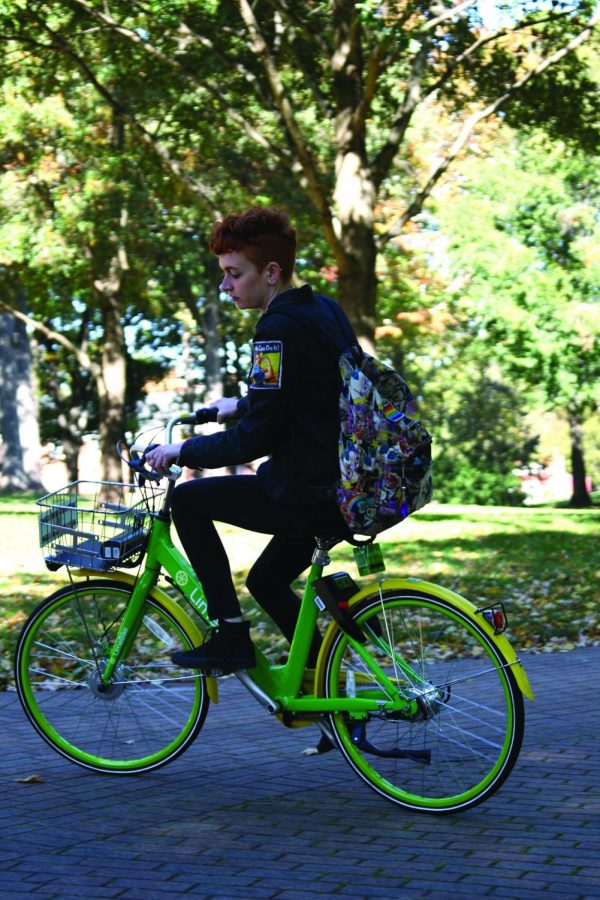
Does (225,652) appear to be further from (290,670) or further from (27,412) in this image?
(27,412)

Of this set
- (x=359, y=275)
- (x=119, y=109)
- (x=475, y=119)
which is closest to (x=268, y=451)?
(x=359, y=275)

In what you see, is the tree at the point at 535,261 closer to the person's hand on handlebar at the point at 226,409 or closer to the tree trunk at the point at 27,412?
the tree trunk at the point at 27,412

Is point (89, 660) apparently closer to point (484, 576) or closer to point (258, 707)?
point (258, 707)

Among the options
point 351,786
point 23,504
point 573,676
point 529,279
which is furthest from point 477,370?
point 351,786

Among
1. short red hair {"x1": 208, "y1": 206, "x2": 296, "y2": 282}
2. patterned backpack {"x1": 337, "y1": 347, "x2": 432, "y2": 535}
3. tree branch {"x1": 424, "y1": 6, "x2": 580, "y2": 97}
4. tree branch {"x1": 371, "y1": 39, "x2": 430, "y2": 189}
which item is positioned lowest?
patterned backpack {"x1": 337, "y1": 347, "x2": 432, "y2": 535}

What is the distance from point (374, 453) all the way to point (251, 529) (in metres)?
0.69

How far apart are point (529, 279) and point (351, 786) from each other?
28379 millimetres

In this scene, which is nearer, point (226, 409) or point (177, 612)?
point (226, 409)

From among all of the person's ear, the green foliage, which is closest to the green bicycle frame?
the person's ear

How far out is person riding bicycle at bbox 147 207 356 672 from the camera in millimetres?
4609

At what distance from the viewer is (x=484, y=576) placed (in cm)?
1358

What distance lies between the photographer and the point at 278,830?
453 cm

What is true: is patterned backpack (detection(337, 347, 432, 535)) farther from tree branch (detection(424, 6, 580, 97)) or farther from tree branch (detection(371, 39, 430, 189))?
tree branch (detection(424, 6, 580, 97))

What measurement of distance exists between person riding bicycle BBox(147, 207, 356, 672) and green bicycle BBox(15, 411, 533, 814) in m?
0.12
